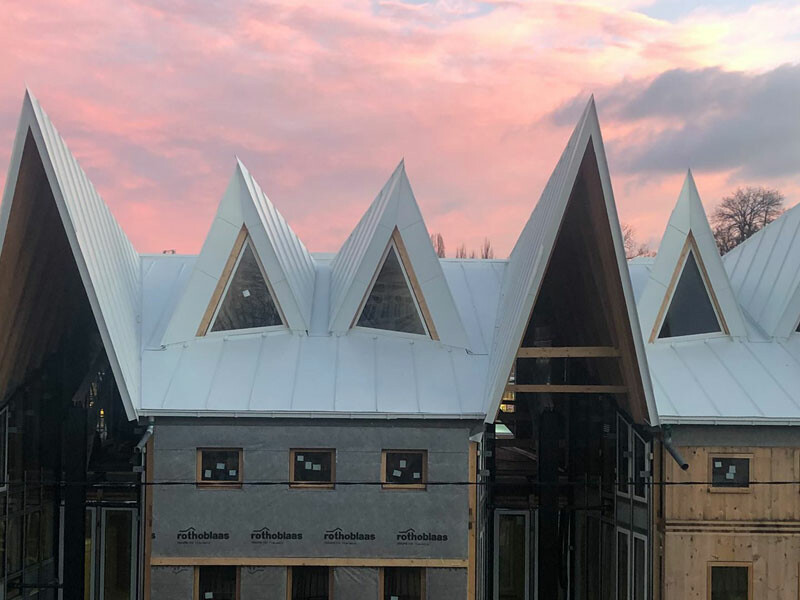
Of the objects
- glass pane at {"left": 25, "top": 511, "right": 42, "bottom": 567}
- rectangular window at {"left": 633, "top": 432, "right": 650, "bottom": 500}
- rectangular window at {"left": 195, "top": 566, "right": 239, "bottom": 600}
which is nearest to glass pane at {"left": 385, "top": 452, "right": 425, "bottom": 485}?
rectangular window at {"left": 195, "top": 566, "right": 239, "bottom": 600}

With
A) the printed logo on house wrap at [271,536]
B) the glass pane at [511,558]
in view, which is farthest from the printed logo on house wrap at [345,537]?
the glass pane at [511,558]

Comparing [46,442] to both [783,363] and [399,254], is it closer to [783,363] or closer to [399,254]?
[399,254]

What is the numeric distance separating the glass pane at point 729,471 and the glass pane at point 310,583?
734 centimetres

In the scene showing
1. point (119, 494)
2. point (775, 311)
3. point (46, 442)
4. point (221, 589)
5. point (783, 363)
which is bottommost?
point (221, 589)

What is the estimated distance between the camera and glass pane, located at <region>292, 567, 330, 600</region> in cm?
1326

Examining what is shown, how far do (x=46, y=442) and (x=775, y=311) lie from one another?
15771 mm

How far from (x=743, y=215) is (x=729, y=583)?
39899mm

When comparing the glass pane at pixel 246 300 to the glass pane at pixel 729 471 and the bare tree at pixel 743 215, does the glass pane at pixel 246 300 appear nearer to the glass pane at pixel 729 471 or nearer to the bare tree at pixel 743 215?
the glass pane at pixel 729 471

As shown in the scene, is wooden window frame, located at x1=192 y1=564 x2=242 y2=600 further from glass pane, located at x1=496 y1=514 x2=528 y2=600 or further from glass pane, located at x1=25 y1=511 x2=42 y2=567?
glass pane, located at x1=496 y1=514 x2=528 y2=600

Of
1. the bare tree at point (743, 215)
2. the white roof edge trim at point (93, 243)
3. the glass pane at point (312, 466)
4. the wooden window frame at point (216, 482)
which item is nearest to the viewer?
the white roof edge trim at point (93, 243)

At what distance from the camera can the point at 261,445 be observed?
520 inches

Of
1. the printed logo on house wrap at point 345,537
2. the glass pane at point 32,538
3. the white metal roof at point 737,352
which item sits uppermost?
the white metal roof at point 737,352

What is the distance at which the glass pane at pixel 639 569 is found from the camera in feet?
46.0

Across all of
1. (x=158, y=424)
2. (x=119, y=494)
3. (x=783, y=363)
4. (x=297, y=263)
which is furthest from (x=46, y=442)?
(x=783, y=363)
